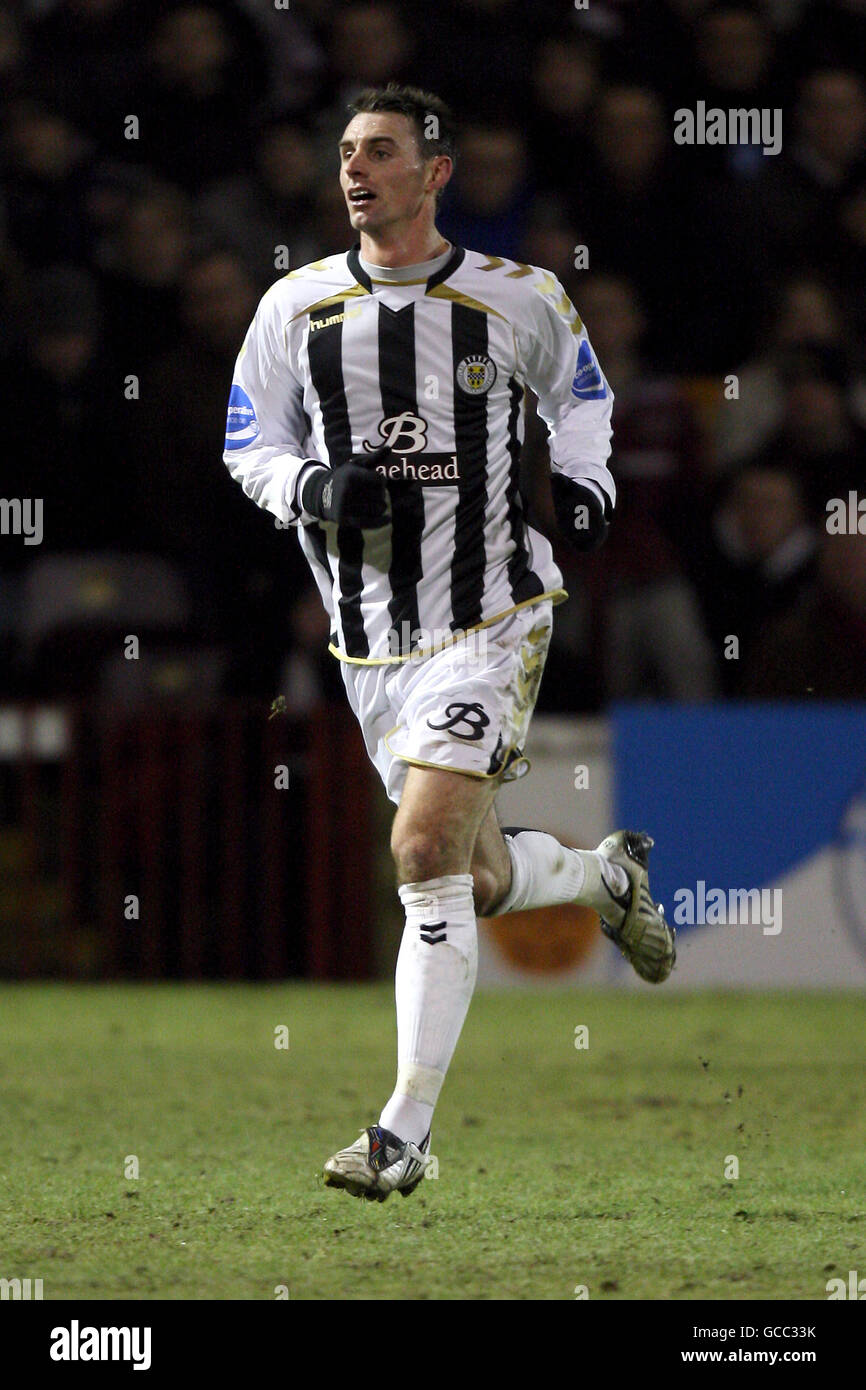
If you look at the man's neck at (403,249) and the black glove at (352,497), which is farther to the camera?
the man's neck at (403,249)

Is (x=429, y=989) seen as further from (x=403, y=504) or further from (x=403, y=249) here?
(x=403, y=249)

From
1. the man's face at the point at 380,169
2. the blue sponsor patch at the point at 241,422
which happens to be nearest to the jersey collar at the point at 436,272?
the man's face at the point at 380,169

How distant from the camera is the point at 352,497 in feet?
15.5

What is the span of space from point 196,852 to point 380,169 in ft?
17.5

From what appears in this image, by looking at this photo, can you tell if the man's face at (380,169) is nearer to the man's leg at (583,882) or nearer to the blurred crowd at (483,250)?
the man's leg at (583,882)

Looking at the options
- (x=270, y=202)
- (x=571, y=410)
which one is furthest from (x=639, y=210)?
(x=571, y=410)

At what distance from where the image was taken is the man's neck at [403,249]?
5.09 metres

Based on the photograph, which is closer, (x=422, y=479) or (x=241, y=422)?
(x=422, y=479)

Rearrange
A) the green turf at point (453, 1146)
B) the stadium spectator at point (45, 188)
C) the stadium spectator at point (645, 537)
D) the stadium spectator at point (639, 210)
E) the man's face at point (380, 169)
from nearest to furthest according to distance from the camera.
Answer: the green turf at point (453, 1146), the man's face at point (380, 169), the stadium spectator at point (645, 537), the stadium spectator at point (639, 210), the stadium spectator at point (45, 188)

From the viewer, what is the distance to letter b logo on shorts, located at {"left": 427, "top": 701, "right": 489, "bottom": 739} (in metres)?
4.84

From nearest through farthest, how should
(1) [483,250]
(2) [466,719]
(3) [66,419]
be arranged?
(2) [466,719]
(3) [66,419]
(1) [483,250]

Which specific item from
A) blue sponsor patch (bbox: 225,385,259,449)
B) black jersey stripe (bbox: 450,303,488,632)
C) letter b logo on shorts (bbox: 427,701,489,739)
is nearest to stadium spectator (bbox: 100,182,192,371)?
blue sponsor patch (bbox: 225,385,259,449)

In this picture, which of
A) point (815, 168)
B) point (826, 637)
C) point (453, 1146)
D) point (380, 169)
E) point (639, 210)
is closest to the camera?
point (380, 169)

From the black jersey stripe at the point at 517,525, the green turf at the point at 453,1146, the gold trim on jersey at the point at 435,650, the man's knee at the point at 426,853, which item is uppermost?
the black jersey stripe at the point at 517,525
